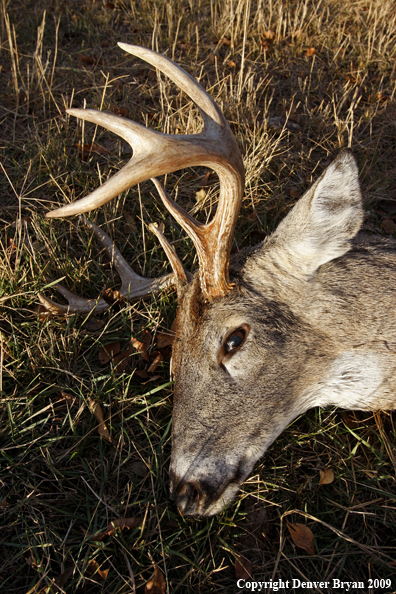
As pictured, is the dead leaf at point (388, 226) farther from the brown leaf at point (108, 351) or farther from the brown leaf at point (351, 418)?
the brown leaf at point (108, 351)

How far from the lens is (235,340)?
8.30 ft

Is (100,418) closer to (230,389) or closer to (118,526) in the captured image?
(118,526)

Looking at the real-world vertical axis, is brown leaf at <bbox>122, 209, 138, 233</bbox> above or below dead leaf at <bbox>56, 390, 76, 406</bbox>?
above

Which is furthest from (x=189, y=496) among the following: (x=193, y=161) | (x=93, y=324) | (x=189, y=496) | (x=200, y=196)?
(x=200, y=196)

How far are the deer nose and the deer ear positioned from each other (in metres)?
1.36

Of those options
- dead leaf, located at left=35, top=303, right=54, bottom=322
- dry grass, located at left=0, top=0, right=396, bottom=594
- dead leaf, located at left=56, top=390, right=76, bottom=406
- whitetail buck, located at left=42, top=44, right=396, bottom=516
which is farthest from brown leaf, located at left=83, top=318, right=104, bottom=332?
whitetail buck, located at left=42, top=44, right=396, bottom=516

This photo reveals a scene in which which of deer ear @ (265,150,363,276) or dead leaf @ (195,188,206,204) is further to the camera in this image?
dead leaf @ (195,188,206,204)

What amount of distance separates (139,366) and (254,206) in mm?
1966

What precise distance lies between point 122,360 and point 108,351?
0.62 ft

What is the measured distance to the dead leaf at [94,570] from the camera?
2.40 meters

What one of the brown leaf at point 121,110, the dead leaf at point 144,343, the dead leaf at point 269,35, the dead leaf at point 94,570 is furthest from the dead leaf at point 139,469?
the dead leaf at point 269,35

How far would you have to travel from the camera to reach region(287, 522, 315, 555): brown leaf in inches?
100

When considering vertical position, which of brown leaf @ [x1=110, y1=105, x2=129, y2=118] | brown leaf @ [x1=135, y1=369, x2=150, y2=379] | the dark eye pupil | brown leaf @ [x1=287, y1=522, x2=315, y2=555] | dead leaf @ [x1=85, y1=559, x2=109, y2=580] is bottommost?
brown leaf @ [x1=287, y1=522, x2=315, y2=555]

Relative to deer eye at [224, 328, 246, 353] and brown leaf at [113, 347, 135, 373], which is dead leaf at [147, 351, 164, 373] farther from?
deer eye at [224, 328, 246, 353]
